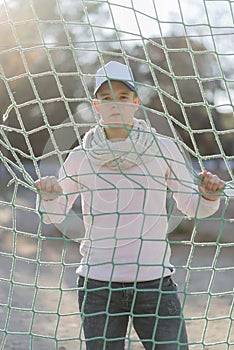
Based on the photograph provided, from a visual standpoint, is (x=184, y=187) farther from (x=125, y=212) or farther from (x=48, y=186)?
(x=48, y=186)

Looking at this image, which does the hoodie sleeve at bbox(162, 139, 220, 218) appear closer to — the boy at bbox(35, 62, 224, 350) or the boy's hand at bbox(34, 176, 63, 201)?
the boy at bbox(35, 62, 224, 350)

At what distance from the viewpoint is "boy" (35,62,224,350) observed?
2.28 m

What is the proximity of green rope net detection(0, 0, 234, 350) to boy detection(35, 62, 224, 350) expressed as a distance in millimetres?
74

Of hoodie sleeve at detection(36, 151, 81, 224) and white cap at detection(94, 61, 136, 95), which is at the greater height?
white cap at detection(94, 61, 136, 95)

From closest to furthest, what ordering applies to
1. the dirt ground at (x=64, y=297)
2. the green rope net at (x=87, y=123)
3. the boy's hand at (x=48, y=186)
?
the boy's hand at (x=48, y=186) < the green rope net at (x=87, y=123) < the dirt ground at (x=64, y=297)

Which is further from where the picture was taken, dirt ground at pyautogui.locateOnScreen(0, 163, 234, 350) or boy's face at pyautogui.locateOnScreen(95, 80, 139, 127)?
dirt ground at pyautogui.locateOnScreen(0, 163, 234, 350)

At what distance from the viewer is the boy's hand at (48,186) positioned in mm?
2246

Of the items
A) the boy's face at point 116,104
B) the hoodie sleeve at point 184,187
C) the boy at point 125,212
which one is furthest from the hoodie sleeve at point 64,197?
the hoodie sleeve at point 184,187

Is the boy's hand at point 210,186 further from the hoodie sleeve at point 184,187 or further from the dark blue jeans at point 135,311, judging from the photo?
the dark blue jeans at point 135,311

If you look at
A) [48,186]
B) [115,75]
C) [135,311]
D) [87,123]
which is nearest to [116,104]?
[115,75]

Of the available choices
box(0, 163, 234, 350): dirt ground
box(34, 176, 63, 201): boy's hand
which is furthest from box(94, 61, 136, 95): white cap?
box(0, 163, 234, 350): dirt ground

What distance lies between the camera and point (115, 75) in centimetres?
235

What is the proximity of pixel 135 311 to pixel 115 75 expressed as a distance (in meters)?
0.70

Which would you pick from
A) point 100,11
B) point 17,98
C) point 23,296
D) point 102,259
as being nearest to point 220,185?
point 102,259
